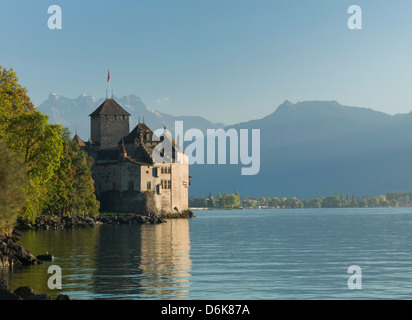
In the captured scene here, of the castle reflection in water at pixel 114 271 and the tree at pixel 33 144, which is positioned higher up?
the tree at pixel 33 144

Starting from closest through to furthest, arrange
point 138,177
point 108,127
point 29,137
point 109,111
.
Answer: point 29,137
point 138,177
point 108,127
point 109,111

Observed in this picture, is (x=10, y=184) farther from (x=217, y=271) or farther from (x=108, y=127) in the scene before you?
(x=108, y=127)

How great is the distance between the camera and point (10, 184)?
43.8m

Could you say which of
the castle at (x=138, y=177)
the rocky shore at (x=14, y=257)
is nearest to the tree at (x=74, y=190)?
the castle at (x=138, y=177)

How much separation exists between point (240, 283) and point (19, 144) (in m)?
32.6

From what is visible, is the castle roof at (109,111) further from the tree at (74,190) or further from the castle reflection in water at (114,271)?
the castle reflection in water at (114,271)

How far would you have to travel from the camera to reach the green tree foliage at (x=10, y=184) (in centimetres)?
4272

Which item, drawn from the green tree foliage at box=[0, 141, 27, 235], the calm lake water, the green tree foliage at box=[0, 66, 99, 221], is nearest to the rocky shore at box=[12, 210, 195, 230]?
the green tree foliage at box=[0, 66, 99, 221]

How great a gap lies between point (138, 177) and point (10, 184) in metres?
88.4

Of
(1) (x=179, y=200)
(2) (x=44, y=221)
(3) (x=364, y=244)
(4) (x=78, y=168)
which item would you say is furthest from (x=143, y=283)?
(1) (x=179, y=200)

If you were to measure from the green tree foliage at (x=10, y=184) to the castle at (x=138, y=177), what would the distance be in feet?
282

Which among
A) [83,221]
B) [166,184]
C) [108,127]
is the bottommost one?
[83,221]

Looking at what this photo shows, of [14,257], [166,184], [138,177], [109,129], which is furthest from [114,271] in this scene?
[109,129]

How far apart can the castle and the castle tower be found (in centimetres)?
231
